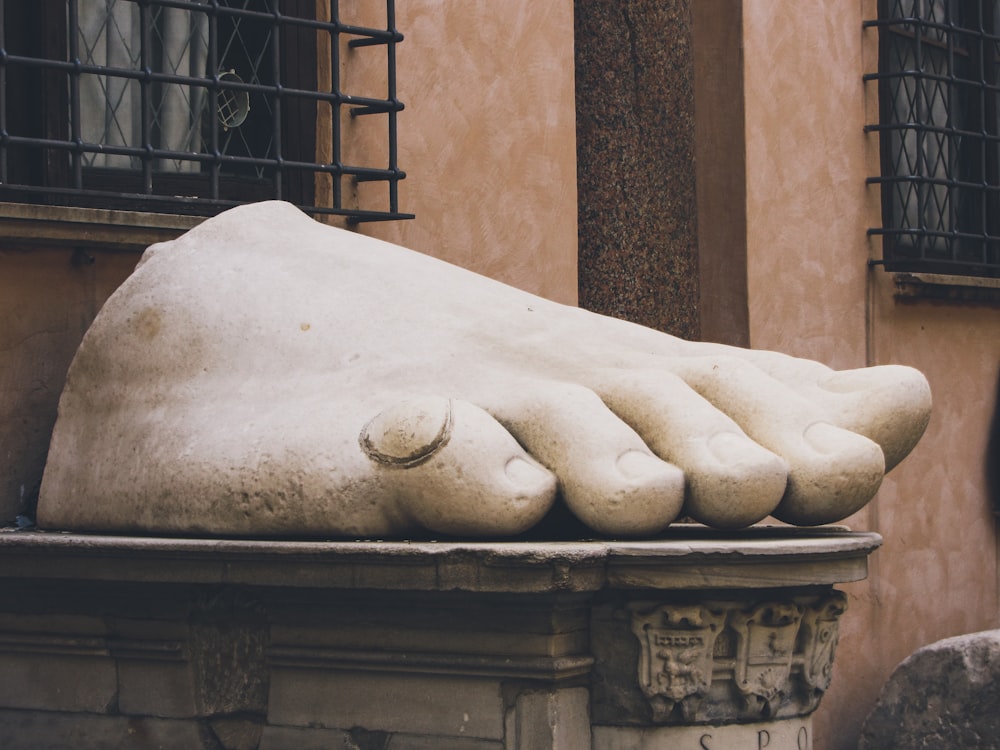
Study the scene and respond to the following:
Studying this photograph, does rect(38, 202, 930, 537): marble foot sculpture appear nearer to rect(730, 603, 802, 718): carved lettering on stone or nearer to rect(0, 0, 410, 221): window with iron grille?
rect(730, 603, 802, 718): carved lettering on stone

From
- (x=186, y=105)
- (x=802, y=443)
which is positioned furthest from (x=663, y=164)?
(x=802, y=443)

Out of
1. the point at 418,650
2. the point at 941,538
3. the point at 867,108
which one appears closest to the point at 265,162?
the point at 418,650

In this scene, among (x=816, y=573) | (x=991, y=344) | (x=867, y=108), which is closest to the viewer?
(x=816, y=573)

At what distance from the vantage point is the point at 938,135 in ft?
24.0

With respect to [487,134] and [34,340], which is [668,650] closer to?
[34,340]

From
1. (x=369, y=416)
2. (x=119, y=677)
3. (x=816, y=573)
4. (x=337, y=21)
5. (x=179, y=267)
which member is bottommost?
(x=119, y=677)

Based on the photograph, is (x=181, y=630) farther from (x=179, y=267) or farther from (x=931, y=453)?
(x=931, y=453)

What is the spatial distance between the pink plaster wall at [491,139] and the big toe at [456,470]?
203 centimetres

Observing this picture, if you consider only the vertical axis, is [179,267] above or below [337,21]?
below

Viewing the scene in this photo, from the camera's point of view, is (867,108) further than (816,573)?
Yes

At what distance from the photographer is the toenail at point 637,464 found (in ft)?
9.96

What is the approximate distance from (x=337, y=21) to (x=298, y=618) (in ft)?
7.13

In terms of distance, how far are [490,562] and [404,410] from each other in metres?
0.34

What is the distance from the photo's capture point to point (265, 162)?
4574 millimetres
